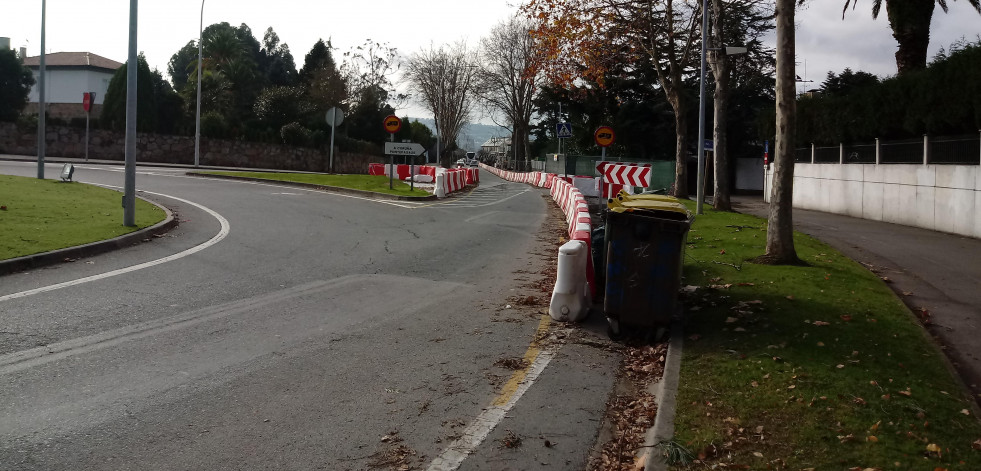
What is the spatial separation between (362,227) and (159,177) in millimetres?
14049

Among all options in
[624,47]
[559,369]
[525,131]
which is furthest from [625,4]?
[525,131]

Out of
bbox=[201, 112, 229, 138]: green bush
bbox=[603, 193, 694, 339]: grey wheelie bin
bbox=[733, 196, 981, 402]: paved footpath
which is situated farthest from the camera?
bbox=[201, 112, 229, 138]: green bush

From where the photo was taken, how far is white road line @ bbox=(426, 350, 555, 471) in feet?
15.6

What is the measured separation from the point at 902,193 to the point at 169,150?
3796 centimetres

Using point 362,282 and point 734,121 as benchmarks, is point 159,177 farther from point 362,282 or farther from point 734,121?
point 734,121

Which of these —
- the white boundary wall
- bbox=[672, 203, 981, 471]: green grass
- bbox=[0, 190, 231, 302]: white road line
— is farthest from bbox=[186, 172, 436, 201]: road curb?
bbox=[672, 203, 981, 471]: green grass

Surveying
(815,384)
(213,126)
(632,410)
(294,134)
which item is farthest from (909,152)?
(294,134)

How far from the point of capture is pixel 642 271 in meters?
8.08

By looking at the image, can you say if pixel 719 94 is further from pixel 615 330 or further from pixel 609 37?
pixel 615 330

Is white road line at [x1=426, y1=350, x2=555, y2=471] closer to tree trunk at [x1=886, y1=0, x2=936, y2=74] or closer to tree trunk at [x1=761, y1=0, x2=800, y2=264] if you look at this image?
tree trunk at [x1=761, y1=0, x2=800, y2=264]

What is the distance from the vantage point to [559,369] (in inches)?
273

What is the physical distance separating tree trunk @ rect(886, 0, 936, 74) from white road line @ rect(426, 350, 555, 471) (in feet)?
91.6

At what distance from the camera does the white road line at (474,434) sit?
475 cm

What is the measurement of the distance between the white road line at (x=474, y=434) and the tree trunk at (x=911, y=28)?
91.6ft
